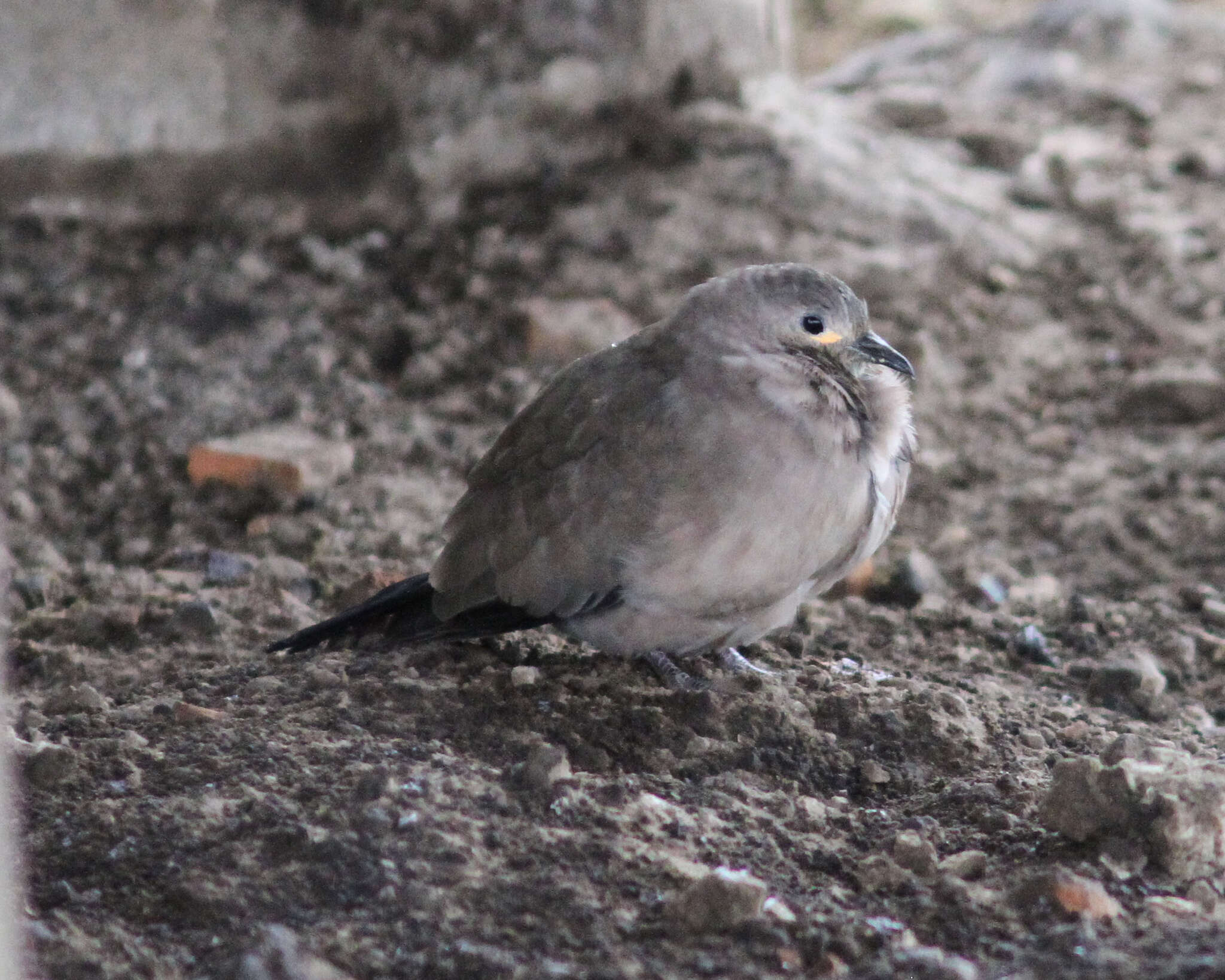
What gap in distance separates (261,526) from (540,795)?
6.23 feet

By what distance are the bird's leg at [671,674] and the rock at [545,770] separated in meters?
0.52

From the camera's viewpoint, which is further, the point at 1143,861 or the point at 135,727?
the point at 135,727

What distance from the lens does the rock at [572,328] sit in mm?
5180

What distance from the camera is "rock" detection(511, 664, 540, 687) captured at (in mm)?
3168

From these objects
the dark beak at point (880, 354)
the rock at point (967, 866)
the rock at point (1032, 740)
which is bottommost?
the rock at point (1032, 740)

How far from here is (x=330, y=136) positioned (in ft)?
18.7

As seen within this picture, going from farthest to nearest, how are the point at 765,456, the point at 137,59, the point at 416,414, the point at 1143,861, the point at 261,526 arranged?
the point at 137,59, the point at 416,414, the point at 261,526, the point at 765,456, the point at 1143,861

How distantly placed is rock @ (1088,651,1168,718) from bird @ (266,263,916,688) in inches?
30.2

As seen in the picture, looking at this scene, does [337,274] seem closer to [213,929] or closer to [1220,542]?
[1220,542]

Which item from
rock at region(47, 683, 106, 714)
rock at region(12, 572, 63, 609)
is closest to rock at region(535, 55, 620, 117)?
rock at region(12, 572, 63, 609)

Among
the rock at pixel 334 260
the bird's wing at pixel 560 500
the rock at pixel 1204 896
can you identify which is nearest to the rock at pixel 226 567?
the bird's wing at pixel 560 500

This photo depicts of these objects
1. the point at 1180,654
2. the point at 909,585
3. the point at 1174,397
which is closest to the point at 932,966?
the point at 1180,654

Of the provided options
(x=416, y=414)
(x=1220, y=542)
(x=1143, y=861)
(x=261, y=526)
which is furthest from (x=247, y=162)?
(x=1143, y=861)

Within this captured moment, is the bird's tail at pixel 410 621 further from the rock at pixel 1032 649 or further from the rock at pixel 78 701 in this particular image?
the rock at pixel 1032 649
